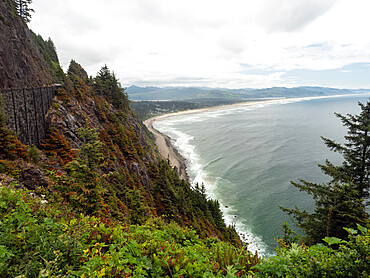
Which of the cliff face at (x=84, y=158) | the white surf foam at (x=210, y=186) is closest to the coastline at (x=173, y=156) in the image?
the white surf foam at (x=210, y=186)

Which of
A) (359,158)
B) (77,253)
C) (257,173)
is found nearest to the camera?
(77,253)

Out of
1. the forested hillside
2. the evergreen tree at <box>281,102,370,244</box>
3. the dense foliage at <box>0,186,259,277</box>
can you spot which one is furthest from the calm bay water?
the dense foliage at <box>0,186,259,277</box>

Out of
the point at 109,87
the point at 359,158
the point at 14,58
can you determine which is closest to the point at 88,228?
the point at 359,158

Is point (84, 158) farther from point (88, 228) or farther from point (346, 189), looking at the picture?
point (346, 189)

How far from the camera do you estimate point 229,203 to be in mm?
44000

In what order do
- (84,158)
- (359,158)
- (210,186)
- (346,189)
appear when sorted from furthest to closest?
1. (210,186)
2. (359,158)
3. (346,189)
4. (84,158)

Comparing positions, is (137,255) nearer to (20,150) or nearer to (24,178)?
(24,178)

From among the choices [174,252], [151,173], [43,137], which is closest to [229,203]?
[151,173]

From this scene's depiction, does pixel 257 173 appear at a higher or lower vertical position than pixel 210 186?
higher

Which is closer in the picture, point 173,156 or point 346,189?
point 346,189

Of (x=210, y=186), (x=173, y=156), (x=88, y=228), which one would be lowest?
(x=210, y=186)

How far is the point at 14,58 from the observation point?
23.5 m

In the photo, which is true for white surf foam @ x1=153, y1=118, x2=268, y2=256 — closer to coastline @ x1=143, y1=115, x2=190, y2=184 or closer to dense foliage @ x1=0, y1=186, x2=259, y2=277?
coastline @ x1=143, y1=115, x2=190, y2=184

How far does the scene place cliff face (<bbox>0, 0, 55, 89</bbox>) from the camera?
2127 cm
